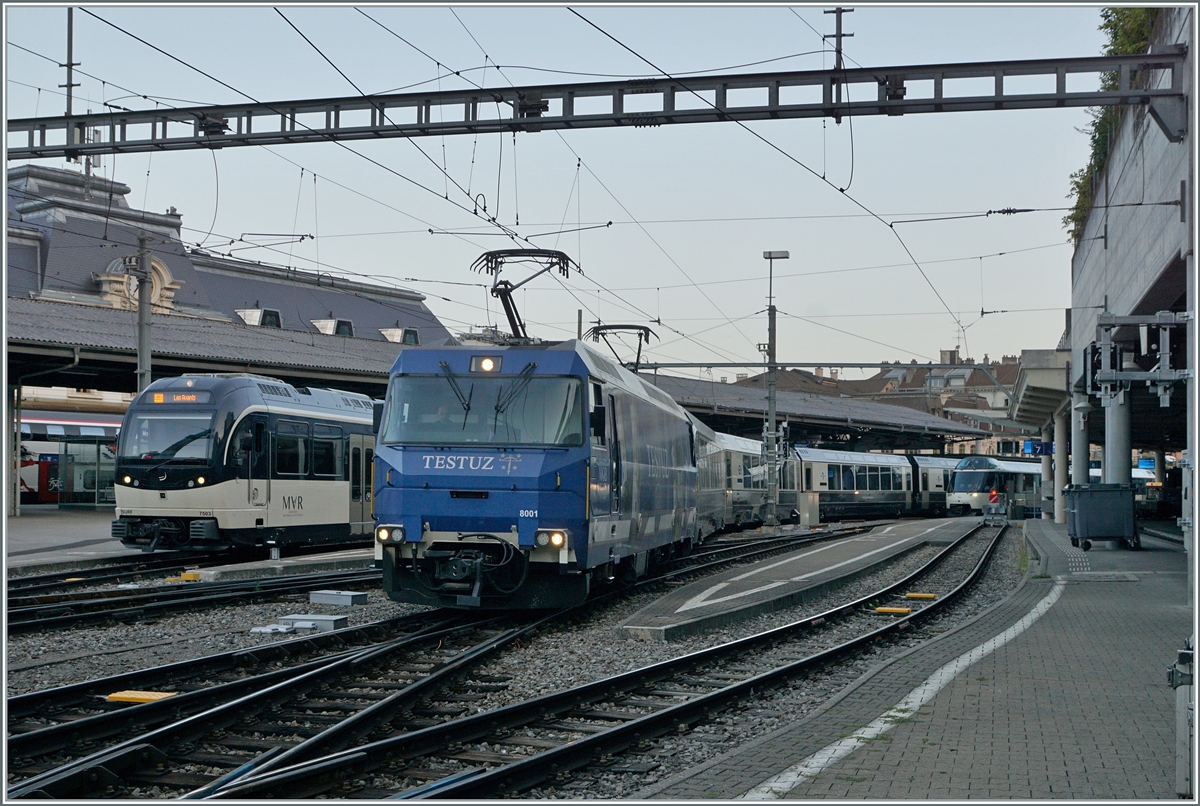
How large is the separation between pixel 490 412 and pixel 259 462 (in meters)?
8.53

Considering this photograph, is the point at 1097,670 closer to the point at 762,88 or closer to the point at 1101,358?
the point at 1101,358

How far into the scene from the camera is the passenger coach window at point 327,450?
70.9 feet

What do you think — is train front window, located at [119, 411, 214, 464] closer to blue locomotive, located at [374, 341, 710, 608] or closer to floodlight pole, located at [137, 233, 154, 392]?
floodlight pole, located at [137, 233, 154, 392]

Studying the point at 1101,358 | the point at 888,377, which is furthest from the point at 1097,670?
the point at 888,377

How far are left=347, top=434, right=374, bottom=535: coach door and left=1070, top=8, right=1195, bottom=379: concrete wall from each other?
1416 centimetres

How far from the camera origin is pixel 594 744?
740cm

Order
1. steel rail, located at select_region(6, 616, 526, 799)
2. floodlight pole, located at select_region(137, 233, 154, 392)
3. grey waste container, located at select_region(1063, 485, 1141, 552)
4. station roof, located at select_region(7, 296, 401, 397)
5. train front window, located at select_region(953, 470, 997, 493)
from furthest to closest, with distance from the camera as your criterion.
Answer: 1. train front window, located at select_region(953, 470, 997, 493)
2. station roof, located at select_region(7, 296, 401, 397)
3. grey waste container, located at select_region(1063, 485, 1141, 552)
4. floodlight pole, located at select_region(137, 233, 154, 392)
5. steel rail, located at select_region(6, 616, 526, 799)

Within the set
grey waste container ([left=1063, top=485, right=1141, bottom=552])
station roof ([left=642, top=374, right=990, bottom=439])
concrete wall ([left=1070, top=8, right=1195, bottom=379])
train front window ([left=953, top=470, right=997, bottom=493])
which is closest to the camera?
concrete wall ([left=1070, top=8, right=1195, bottom=379])

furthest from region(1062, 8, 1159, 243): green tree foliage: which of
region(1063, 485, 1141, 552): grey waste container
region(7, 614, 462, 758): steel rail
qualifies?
region(7, 614, 462, 758): steel rail

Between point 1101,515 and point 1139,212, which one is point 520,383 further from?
point 1101,515

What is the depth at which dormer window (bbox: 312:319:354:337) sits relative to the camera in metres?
64.0

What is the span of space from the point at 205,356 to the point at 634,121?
65.3ft

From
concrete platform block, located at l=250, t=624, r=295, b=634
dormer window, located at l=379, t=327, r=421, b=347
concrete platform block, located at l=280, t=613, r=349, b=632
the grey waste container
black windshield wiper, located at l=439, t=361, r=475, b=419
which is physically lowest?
concrete platform block, located at l=250, t=624, r=295, b=634

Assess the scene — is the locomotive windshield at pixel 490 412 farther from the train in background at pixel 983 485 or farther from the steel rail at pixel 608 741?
the train in background at pixel 983 485
